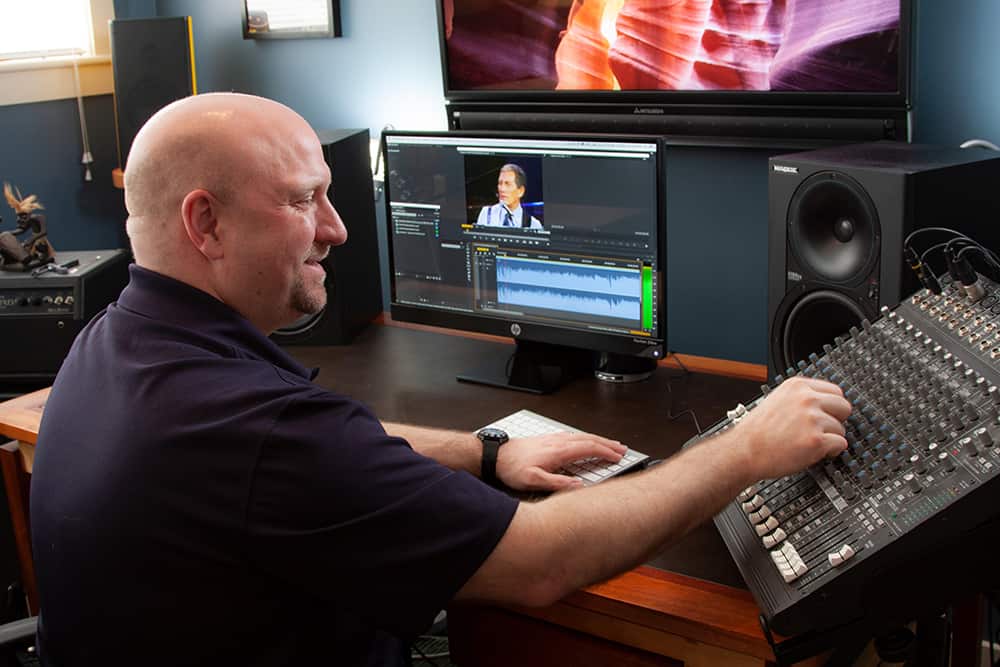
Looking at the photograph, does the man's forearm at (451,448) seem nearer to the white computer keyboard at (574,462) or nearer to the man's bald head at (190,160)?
the white computer keyboard at (574,462)

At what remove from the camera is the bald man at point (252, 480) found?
1042 millimetres

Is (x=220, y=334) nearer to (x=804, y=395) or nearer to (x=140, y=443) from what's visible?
(x=140, y=443)

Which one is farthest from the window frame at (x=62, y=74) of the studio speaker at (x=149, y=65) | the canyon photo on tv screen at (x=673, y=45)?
the canyon photo on tv screen at (x=673, y=45)

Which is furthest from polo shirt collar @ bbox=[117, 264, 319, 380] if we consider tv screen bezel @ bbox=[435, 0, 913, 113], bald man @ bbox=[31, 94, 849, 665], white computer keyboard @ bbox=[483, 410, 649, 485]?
tv screen bezel @ bbox=[435, 0, 913, 113]

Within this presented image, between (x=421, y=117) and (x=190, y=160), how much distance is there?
155 centimetres

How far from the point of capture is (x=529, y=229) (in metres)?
1.90

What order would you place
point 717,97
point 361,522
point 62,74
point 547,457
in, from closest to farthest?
point 361,522 < point 547,457 < point 717,97 < point 62,74

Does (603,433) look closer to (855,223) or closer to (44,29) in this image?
(855,223)

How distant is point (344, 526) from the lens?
1.03 metres

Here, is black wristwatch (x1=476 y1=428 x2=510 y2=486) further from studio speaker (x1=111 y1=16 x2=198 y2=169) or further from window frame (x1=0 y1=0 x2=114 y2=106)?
window frame (x1=0 y1=0 x2=114 y2=106)

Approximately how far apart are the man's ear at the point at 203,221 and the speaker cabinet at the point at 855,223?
0.85m

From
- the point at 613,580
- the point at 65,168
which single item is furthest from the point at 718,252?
the point at 65,168

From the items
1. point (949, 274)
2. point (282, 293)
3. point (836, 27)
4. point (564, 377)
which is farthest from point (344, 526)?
point (836, 27)

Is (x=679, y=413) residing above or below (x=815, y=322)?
below
